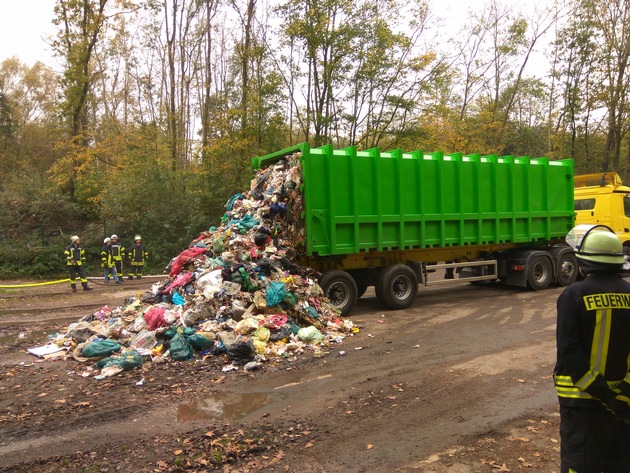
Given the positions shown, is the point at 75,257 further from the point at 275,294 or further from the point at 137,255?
the point at 275,294

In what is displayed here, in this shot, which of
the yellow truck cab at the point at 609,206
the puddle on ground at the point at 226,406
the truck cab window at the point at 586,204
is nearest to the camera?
the puddle on ground at the point at 226,406

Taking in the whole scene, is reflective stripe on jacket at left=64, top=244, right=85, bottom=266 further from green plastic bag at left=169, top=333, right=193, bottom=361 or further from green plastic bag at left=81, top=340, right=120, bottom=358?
green plastic bag at left=169, top=333, right=193, bottom=361

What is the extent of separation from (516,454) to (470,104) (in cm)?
Result: 2884

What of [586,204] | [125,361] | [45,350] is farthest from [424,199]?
[45,350]

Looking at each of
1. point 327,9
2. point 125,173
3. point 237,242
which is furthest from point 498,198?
point 125,173

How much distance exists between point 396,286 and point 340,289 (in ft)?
4.61

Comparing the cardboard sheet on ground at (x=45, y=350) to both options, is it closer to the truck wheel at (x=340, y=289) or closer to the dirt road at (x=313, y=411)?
the dirt road at (x=313, y=411)

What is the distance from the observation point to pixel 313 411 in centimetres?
448

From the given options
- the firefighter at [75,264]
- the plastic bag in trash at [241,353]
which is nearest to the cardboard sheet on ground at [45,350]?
the plastic bag in trash at [241,353]

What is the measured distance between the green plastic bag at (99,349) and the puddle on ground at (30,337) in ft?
5.43

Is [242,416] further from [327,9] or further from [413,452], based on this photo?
[327,9]

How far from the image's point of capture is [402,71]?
1942 cm

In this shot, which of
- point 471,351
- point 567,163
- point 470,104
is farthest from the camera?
point 470,104

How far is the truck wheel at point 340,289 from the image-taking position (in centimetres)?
855
